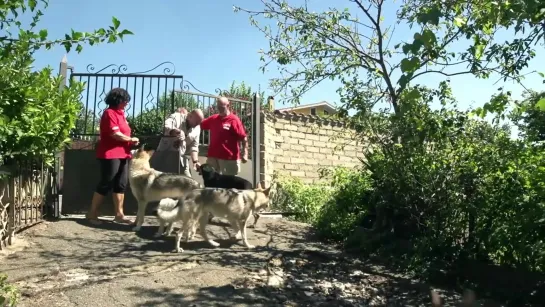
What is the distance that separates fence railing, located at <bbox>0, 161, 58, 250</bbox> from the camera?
252 inches

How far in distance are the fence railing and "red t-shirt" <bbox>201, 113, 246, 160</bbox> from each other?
97.4 inches

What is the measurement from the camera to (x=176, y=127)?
8.88 metres

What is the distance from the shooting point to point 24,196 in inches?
283

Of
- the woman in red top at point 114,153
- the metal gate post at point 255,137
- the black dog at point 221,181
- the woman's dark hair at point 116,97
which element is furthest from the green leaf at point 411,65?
the metal gate post at point 255,137

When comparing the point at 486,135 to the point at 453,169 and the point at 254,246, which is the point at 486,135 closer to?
the point at 453,169

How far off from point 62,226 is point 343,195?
4.42m

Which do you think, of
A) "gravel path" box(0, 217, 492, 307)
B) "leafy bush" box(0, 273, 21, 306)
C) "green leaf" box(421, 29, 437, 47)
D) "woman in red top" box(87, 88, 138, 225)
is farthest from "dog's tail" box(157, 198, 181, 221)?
"green leaf" box(421, 29, 437, 47)

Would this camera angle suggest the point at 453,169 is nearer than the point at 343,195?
Yes

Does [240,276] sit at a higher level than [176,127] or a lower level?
→ lower

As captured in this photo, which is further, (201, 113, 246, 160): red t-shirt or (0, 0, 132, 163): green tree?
(201, 113, 246, 160): red t-shirt

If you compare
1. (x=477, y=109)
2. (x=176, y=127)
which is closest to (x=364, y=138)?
(x=477, y=109)

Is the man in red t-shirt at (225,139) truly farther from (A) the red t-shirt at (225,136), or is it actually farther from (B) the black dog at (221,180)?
(B) the black dog at (221,180)

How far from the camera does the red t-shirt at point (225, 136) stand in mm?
8636

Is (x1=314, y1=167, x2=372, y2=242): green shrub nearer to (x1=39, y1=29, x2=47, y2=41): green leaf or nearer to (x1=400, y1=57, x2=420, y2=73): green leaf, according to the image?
(x1=400, y1=57, x2=420, y2=73): green leaf
